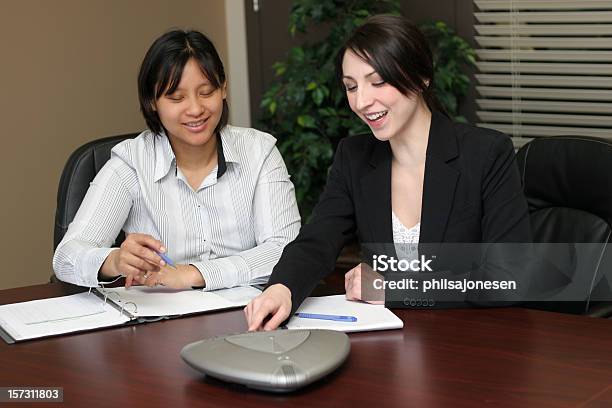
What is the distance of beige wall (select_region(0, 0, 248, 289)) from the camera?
4.17 meters

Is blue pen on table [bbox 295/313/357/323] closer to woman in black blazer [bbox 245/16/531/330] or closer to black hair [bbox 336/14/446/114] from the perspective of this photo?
woman in black blazer [bbox 245/16/531/330]

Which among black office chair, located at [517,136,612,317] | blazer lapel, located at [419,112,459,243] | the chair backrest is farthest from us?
the chair backrest

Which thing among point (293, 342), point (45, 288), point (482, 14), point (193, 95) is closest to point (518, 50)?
point (482, 14)

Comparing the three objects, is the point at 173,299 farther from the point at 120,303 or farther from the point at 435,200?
the point at 435,200

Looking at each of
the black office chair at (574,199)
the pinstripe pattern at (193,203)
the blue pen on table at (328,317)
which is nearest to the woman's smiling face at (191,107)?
the pinstripe pattern at (193,203)

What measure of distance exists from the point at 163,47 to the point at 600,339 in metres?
1.38

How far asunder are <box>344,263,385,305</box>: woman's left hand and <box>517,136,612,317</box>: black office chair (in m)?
0.52

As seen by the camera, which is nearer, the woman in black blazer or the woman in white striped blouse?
the woman in black blazer

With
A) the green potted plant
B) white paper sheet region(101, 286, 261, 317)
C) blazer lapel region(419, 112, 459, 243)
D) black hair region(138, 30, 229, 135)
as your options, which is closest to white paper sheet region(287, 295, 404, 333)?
white paper sheet region(101, 286, 261, 317)

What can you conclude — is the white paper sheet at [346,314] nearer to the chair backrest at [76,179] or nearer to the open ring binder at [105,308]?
the open ring binder at [105,308]

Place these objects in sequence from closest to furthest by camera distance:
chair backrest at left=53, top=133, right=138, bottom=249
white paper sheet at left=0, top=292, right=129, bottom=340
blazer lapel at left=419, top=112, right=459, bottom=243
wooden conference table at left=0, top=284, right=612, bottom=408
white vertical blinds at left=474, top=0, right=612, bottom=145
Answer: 1. wooden conference table at left=0, top=284, right=612, bottom=408
2. white paper sheet at left=0, top=292, right=129, bottom=340
3. blazer lapel at left=419, top=112, right=459, bottom=243
4. chair backrest at left=53, top=133, right=138, bottom=249
5. white vertical blinds at left=474, top=0, right=612, bottom=145

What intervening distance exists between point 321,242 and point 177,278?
0.37 meters

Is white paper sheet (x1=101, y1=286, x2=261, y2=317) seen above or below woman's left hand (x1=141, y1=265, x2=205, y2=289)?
below

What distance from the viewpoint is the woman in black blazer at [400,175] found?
2.29 meters
